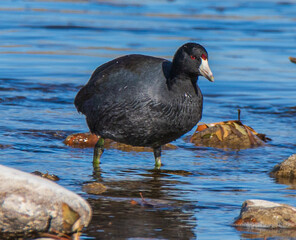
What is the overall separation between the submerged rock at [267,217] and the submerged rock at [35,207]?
125cm

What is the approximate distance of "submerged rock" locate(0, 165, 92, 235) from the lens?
4.74 m

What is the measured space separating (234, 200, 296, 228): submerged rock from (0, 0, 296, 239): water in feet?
0.32

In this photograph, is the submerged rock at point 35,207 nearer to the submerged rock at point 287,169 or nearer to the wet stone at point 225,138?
the submerged rock at point 287,169

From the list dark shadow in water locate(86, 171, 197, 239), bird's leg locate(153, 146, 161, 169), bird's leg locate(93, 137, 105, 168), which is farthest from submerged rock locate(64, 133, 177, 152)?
dark shadow in water locate(86, 171, 197, 239)

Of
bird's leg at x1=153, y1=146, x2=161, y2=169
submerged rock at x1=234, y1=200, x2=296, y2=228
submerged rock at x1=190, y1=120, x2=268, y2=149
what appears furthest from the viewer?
submerged rock at x1=190, y1=120, x2=268, y2=149

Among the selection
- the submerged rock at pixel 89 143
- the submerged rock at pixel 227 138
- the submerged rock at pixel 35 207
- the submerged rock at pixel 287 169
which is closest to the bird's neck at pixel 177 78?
the submerged rock at pixel 287 169

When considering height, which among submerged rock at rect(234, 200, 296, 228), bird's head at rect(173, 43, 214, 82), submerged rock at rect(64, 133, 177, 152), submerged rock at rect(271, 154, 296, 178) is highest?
bird's head at rect(173, 43, 214, 82)

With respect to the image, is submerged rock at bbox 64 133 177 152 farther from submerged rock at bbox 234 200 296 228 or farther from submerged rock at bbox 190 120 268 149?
submerged rock at bbox 234 200 296 228

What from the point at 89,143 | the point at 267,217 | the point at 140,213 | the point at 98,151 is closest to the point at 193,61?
the point at 98,151

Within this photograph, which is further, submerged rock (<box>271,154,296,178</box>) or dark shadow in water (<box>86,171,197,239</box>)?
submerged rock (<box>271,154,296,178</box>)

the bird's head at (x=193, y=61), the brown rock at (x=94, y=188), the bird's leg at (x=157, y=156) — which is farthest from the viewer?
the bird's leg at (x=157, y=156)

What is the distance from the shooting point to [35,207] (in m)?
4.76

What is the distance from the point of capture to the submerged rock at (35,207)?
474cm

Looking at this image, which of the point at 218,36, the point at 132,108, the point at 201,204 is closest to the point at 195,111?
the point at 132,108
